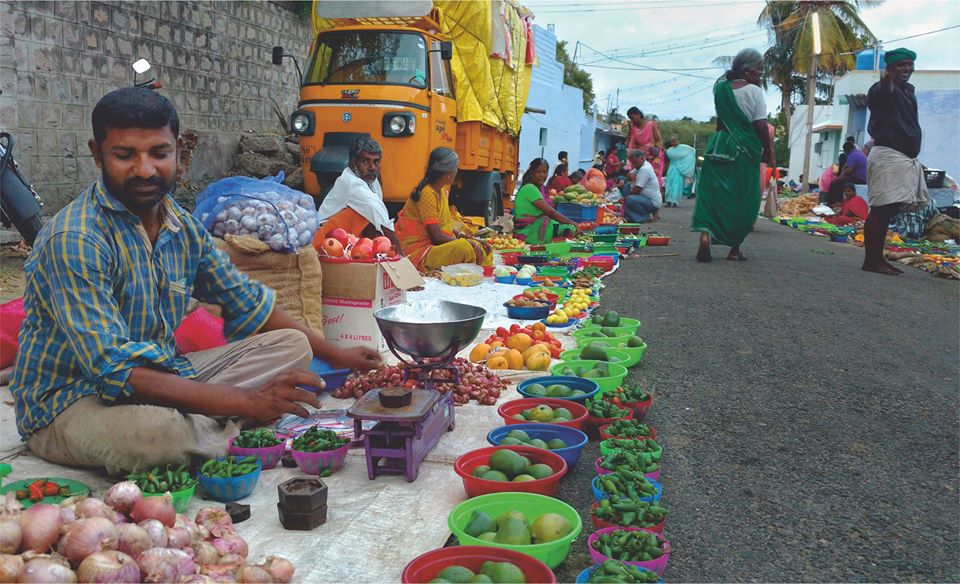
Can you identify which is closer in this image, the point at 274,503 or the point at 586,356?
the point at 274,503

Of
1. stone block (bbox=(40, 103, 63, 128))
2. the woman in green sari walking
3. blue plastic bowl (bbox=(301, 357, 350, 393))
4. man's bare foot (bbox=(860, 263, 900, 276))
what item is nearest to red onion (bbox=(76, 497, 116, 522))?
blue plastic bowl (bbox=(301, 357, 350, 393))

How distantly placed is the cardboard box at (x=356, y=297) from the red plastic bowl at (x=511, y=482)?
1920mm

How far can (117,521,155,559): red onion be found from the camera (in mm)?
1865

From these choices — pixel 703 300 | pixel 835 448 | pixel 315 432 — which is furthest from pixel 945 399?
pixel 315 432

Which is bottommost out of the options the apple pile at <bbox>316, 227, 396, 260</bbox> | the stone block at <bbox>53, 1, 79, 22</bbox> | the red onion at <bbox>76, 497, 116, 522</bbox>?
the red onion at <bbox>76, 497, 116, 522</bbox>

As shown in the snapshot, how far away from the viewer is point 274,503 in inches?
105

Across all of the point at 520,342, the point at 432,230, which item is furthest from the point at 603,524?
the point at 432,230

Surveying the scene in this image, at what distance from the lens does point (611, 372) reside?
4078 mm

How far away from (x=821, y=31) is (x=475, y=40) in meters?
24.4

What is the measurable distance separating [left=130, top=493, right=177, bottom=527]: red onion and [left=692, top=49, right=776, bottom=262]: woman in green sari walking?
7.38 metres

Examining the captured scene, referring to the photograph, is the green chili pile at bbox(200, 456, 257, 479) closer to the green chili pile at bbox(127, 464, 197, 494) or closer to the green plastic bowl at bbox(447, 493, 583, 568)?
the green chili pile at bbox(127, 464, 197, 494)

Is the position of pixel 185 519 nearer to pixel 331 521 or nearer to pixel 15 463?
pixel 331 521

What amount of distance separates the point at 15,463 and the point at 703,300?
5.33m

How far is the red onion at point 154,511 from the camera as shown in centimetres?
207
